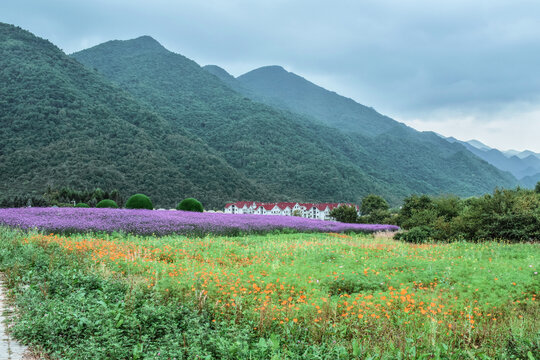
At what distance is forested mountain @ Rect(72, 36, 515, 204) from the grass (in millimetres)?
68609

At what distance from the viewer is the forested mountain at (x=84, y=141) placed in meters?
50.5

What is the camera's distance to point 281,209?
62500 mm

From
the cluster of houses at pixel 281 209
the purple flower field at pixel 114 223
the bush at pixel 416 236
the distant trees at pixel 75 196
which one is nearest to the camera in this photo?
the purple flower field at pixel 114 223

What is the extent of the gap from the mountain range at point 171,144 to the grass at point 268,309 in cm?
4410

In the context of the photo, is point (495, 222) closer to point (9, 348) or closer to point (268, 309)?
point (268, 309)

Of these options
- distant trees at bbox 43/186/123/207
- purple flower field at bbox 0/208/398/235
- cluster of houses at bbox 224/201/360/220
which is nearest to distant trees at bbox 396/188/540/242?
purple flower field at bbox 0/208/398/235

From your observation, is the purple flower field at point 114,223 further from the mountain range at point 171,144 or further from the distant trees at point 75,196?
the mountain range at point 171,144

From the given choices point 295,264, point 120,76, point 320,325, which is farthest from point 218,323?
point 120,76

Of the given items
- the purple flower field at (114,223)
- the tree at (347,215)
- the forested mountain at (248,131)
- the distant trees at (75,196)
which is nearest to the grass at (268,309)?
the purple flower field at (114,223)

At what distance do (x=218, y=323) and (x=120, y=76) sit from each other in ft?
449

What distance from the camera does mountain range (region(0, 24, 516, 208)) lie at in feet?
Result: 178

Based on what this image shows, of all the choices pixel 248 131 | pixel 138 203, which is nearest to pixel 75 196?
pixel 138 203

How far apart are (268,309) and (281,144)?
91.7 metres

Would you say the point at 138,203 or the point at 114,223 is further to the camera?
the point at 138,203
